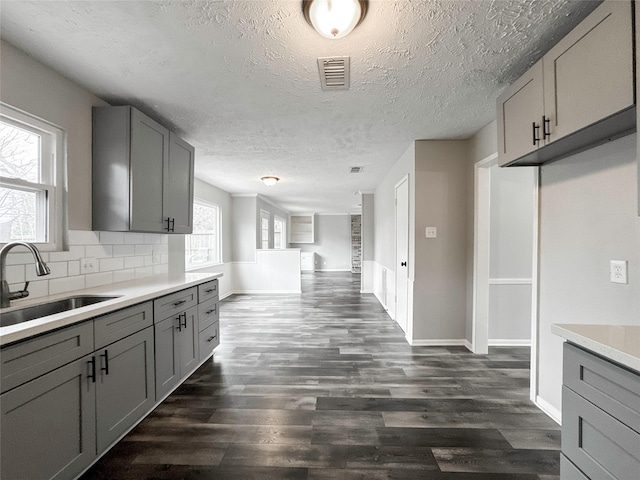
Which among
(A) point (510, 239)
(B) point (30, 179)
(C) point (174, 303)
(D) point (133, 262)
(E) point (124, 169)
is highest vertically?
(E) point (124, 169)

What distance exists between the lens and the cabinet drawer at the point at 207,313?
273 centimetres

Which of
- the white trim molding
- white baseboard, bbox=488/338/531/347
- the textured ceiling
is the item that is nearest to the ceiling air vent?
the textured ceiling

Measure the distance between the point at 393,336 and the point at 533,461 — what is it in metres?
2.08

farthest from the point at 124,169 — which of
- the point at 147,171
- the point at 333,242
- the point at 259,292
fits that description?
the point at 333,242

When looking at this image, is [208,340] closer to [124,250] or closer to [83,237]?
[124,250]

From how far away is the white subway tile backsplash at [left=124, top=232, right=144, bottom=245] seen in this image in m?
2.64

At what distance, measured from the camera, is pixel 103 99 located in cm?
232

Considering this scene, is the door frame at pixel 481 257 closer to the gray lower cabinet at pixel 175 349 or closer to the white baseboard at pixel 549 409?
the white baseboard at pixel 549 409

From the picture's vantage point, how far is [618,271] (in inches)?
59.7

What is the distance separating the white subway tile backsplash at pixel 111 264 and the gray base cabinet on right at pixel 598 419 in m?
3.06

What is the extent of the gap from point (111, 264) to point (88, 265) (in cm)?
A: 25

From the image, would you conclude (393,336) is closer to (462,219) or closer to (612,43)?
(462,219)

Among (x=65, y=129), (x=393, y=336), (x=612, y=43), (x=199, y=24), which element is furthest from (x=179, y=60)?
(x=393, y=336)

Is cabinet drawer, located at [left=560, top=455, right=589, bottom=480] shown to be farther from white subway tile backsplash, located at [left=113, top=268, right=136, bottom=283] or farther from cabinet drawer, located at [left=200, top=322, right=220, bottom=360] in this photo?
white subway tile backsplash, located at [left=113, top=268, right=136, bottom=283]
